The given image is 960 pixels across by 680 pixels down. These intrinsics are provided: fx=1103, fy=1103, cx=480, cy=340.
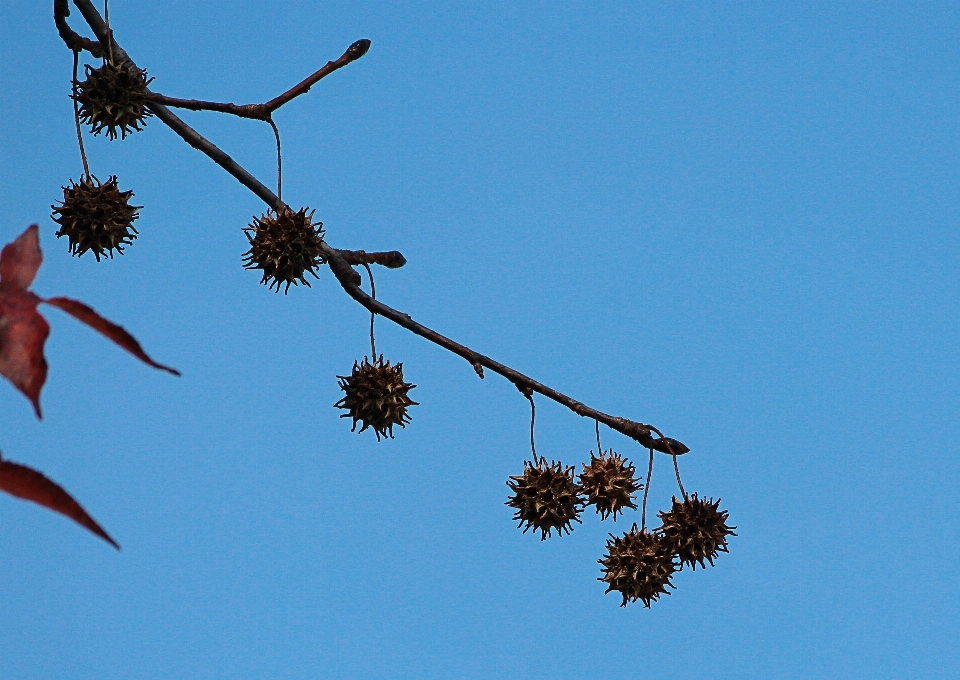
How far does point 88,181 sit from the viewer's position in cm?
269

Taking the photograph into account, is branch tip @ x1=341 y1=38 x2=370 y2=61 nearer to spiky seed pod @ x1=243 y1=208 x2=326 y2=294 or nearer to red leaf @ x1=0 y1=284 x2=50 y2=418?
spiky seed pod @ x1=243 y1=208 x2=326 y2=294

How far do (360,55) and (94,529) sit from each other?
1.96 meters

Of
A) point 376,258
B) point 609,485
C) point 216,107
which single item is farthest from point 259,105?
point 609,485

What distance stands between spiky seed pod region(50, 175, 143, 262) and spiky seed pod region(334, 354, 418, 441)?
665 mm

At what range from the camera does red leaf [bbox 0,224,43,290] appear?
1.22 m

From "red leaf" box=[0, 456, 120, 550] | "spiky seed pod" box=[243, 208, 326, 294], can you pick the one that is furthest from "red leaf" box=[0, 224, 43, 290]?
"spiky seed pod" box=[243, 208, 326, 294]

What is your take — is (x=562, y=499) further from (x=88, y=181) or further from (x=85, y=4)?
(x=85, y=4)

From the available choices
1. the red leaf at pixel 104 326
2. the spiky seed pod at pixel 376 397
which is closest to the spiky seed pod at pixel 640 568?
the spiky seed pod at pixel 376 397

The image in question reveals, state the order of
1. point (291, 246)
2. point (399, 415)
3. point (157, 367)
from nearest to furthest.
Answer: point (157, 367), point (291, 246), point (399, 415)

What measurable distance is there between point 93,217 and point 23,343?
1625 millimetres

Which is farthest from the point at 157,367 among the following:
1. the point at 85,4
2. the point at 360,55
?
the point at 85,4

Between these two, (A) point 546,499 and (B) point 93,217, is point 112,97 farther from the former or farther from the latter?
(A) point 546,499

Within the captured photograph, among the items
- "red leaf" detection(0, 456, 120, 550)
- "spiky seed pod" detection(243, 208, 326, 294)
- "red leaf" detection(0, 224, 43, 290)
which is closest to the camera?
"red leaf" detection(0, 456, 120, 550)

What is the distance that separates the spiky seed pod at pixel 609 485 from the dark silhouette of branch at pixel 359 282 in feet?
0.33
